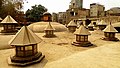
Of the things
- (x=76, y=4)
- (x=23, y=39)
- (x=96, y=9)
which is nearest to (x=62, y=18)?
(x=76, y=4)

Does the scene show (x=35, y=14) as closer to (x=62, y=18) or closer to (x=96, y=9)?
(x=62, y=18)

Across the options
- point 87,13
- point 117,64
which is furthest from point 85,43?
point 87,13

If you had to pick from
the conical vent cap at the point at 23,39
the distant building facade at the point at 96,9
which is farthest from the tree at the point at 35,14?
the conical vent cap at the point at 23,39

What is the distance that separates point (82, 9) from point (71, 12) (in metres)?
3.69

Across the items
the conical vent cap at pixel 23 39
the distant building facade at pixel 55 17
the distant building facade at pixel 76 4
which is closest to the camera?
the conical vent cap at pixel 23 39

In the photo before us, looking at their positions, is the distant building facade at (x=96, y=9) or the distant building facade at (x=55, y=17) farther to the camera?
the distant building facade at (x=55, y=17)

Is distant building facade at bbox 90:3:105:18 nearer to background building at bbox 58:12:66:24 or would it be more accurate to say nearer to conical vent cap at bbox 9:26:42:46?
background building at bbox 58:12:66:24

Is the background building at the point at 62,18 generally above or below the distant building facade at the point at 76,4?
below

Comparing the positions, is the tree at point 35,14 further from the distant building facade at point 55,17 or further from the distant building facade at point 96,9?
the distant building facade at point 96,9

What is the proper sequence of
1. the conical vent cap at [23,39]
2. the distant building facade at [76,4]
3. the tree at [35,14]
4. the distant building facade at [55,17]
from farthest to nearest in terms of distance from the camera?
the distant building facade at [55,17] < the distant building facade at [76,4] < the tree at [35,14] < the conical vent cap at [23,39]

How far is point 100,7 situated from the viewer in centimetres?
4484

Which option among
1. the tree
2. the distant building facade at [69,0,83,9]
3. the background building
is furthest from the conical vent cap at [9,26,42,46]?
the distant building facade at [69,0,83,9]

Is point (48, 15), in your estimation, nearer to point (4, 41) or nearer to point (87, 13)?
point (4, 41)

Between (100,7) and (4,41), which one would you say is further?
(100,7)
